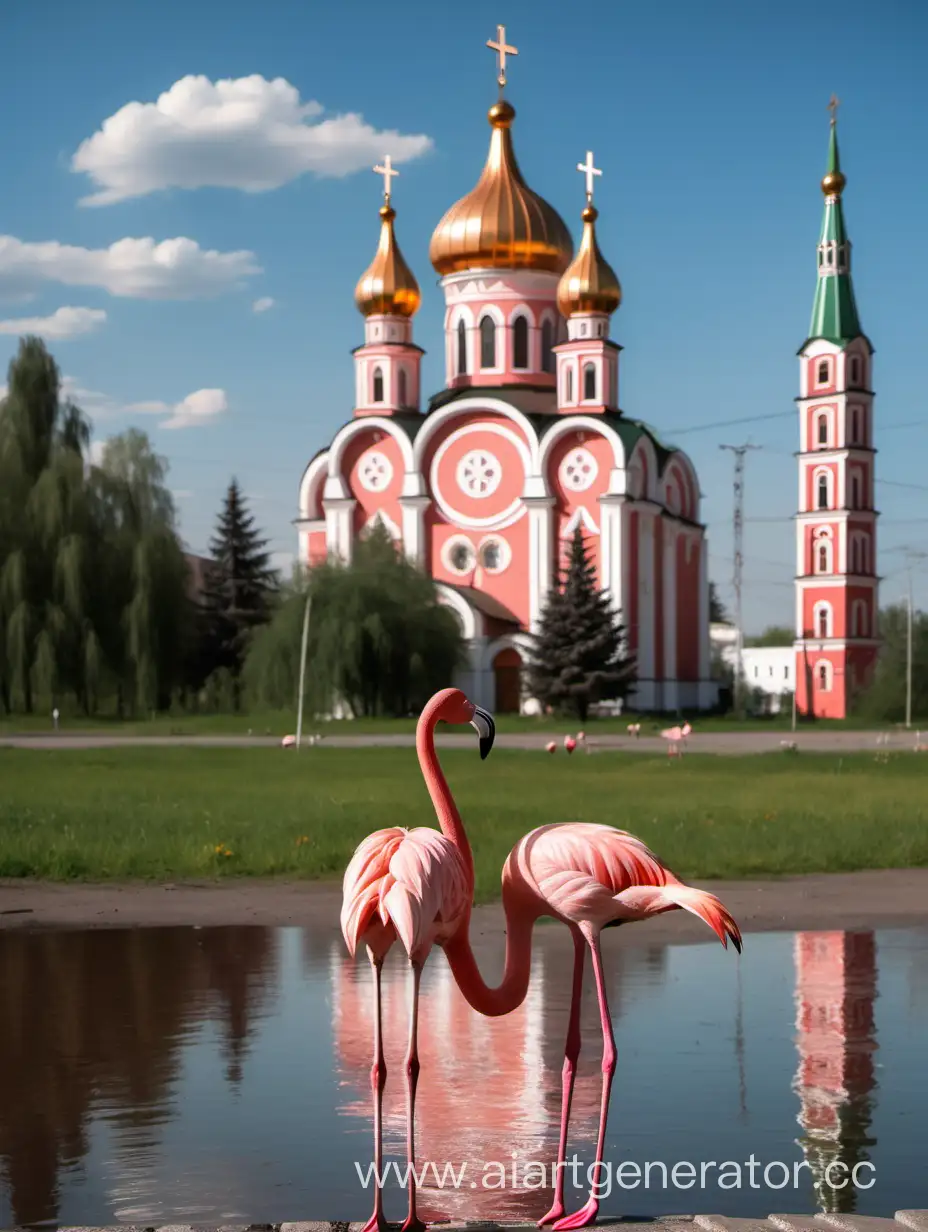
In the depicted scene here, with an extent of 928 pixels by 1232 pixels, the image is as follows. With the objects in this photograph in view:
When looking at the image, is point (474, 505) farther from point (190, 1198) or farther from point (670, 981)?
point (190, 1198)

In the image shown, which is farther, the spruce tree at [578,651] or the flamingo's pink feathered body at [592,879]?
the spruce tree at [578,651]

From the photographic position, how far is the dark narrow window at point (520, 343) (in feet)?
197

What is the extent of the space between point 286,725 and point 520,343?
2077 cm

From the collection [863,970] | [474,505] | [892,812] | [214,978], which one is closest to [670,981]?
[863,970]

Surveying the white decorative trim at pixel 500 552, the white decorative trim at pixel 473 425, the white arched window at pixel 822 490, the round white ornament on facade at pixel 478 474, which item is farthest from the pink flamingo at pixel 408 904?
the white arched window at pixel 822 490

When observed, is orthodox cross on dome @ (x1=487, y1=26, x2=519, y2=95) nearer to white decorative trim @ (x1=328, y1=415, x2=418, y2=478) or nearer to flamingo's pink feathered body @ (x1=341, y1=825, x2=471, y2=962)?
white decorative trim @ (x1=328, y1=415, x2=418, y2=478)

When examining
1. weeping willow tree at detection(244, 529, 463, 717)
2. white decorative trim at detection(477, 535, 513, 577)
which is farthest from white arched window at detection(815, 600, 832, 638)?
weeping willow tree at detection(244, 529, 463, 717)

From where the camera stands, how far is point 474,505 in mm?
58750

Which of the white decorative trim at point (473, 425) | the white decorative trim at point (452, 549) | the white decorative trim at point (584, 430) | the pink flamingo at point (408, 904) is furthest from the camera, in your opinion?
the white decorative trim at point (452, 549)

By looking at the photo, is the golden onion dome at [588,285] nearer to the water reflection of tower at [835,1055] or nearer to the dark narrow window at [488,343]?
the dark narrow window at [488,343]

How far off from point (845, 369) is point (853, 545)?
623 cm

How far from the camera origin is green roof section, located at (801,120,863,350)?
64625mm

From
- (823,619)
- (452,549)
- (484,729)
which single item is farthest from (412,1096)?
(823,619)

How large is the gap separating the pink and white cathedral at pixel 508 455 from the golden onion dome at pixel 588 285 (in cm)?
6
